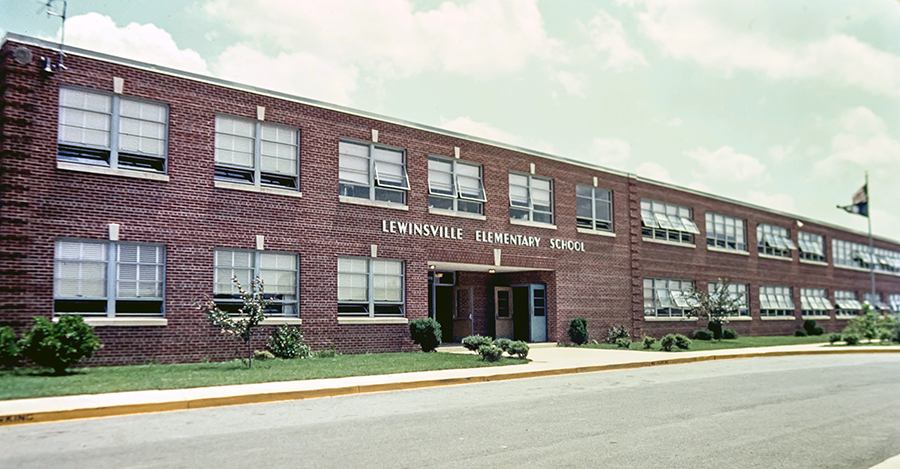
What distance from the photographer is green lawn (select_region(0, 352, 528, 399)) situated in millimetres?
12703

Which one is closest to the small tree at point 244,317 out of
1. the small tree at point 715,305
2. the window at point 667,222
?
the window at point 667,222

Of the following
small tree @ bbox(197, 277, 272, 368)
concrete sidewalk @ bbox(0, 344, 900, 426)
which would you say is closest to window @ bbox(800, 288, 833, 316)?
concrete sidewalk @ bbox(0, 344, 900, 426)

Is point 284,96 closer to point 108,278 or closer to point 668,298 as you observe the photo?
point 108,278

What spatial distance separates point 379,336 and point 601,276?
12.2 meters

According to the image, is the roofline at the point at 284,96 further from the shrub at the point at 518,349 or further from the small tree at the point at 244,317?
the shrub at the point at 518,349

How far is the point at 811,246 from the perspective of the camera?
155 feet

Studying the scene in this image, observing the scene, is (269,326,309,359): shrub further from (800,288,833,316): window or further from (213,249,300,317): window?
(800,288,833,316): window

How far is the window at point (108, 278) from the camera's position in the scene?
16.5 meters

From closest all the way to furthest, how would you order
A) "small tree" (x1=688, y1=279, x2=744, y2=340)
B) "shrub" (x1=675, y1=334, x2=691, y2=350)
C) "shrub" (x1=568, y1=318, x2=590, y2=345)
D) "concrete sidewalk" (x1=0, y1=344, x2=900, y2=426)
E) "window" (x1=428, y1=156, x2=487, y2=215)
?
"concrete sidewalk" (x1=0, y1=344, x2=900, y2=426) < "window" (x1=428, y1=156, x2=487, y2=215) < "shrub" (x1=675, y1=334, x2=691, y2=350) < "shrub" (x1=568, y1=318, x2=590, y2=345) < "small tree" (x1=688, y1=279, x2=744, y2=340)

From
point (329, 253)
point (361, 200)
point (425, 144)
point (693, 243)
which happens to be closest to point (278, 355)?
point (329, 253)

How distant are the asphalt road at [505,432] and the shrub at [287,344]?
21.8 ft

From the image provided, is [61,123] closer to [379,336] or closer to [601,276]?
[379,336]

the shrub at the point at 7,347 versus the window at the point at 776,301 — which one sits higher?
the window at the point at 776,301

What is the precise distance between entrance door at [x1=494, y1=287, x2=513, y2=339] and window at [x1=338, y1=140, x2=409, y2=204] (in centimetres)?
755
